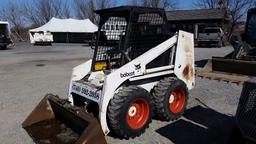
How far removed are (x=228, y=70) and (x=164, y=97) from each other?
3.79m

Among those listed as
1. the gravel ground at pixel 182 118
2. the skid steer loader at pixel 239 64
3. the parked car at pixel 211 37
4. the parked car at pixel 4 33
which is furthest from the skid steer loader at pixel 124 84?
the parked car at pixel 4 33

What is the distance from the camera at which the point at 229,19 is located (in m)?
32.1

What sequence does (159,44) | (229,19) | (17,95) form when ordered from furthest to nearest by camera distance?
(229,19) → (17,95) → (159,44)

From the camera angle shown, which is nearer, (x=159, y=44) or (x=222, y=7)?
(x=159, y=44)

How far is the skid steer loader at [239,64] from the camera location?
24.6 feet

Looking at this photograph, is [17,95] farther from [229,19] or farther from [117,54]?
[229,19]

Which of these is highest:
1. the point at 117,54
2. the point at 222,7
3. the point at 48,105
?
the point at 222,7

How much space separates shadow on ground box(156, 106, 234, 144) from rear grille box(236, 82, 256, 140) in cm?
135

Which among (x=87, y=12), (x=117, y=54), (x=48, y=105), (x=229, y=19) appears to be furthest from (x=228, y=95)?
(x=87, y=12)

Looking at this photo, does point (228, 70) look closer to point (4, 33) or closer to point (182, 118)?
point (182, 118)

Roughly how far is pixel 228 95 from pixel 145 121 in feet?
10.7

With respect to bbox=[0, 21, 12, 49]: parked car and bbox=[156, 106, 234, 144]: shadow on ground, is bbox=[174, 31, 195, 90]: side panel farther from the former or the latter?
bbox=[0, 21, 12, 49]: parked car

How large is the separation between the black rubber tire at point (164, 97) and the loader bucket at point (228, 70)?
2.29m

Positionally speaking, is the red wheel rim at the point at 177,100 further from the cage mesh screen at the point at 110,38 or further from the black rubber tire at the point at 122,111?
the cage mesh screen at the point at 110,38
